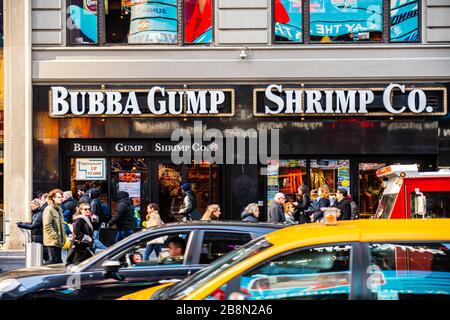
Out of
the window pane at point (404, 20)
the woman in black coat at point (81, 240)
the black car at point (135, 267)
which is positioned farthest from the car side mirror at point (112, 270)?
the window pane at point (404, 20)

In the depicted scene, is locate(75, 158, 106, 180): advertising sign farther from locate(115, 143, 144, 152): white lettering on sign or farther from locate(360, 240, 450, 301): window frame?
locate(360, 240, 450, 301): window frame

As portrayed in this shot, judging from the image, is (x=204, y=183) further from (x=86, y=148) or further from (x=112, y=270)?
(x=112, y=270)

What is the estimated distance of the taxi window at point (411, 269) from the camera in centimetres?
469

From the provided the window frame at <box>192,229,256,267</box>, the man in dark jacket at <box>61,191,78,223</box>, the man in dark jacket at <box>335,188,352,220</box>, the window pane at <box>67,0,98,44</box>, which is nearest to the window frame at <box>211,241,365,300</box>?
the window frame at <box>192,229,256,267</box>

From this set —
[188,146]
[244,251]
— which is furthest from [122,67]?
[244,251]

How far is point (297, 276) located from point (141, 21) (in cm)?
1451

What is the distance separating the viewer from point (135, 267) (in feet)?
25.8

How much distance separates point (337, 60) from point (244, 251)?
13.4m

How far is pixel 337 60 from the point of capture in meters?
18.2

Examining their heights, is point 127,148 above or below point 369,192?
above

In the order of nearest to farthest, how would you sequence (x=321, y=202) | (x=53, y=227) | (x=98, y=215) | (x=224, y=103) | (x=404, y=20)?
(x=53, y=227)
(x=321, y=202)
(x=98, y=215)
(x=224, y=103)
(x=404, y=20)

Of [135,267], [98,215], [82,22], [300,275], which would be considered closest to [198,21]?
[82,22]

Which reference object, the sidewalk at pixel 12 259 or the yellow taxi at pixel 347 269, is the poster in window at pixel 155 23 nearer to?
the sidewalk at pixel 12 259
